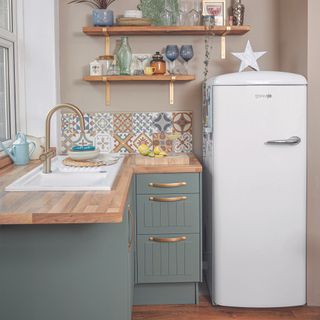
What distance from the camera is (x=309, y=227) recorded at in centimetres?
311

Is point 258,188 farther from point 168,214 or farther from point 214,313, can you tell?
point 214,313

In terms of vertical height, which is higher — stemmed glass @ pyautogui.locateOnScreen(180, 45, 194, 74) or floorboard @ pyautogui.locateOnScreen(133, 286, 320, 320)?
stemmed glass @ pyautogui.locateOnScreen(180, 45, 194, 74)

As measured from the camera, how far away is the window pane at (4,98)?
340 centimetres

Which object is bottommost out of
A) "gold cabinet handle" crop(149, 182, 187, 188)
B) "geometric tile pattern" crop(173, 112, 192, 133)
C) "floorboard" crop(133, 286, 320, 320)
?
"floorboard" crop(133, 286, 320, 320)

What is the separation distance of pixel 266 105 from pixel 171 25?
98cm

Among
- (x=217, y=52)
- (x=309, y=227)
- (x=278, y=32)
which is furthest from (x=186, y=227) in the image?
(x=278, y=32)

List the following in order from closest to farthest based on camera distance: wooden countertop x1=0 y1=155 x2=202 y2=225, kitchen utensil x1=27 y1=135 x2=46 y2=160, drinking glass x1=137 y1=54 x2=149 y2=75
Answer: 1. wooden countertop x1=0 y1=155 x2=202 y2=225
2. kitchen utensil x1=27 y1=135 x2=46 y2=160
3. drinking glass x1=137 y1=54 x2=149 y2=75

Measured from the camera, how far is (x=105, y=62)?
11.9 feet

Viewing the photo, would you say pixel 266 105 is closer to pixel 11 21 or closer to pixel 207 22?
pixel 207 22

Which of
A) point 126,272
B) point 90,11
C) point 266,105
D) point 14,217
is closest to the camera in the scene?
point 14,217

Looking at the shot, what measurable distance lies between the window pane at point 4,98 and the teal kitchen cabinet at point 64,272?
5.05 ft

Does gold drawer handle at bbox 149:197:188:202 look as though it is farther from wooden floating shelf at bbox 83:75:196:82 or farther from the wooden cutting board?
wooden floating shelf at bbox 83:75:196:82

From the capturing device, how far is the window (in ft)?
11.1

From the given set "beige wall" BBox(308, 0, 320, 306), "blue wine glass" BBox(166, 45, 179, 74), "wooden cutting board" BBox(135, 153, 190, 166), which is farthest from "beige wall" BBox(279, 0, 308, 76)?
"wooden cutting board" BBox(135, 153, 190, 166)
